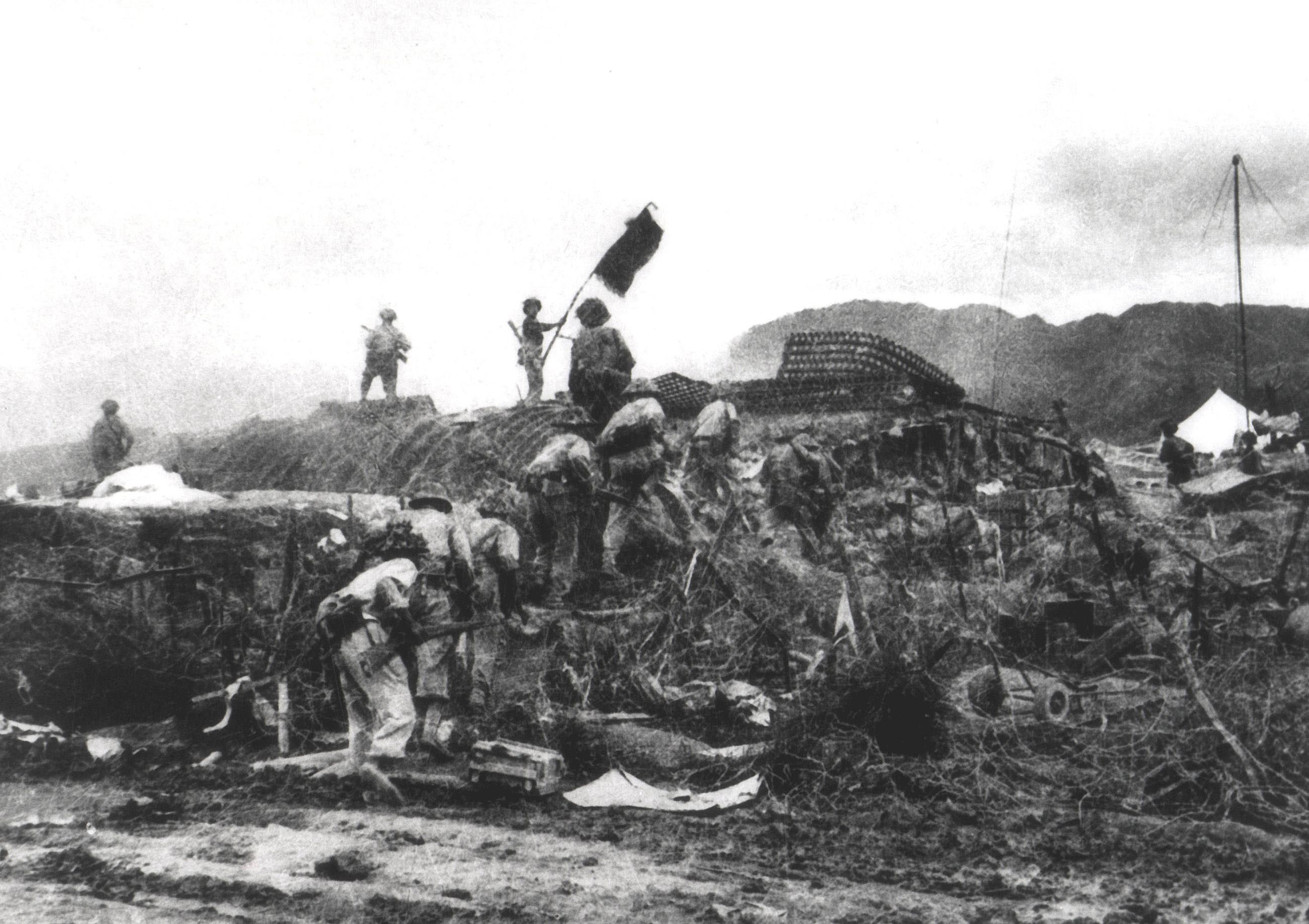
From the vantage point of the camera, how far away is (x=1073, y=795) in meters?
4.26

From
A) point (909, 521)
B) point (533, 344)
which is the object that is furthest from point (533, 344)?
point (909, 521)

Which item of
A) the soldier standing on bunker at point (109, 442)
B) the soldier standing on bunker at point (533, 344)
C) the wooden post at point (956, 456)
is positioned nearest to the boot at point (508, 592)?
the soldier standing on bunker at point (533, 344)

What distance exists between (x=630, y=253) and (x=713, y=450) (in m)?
1.39

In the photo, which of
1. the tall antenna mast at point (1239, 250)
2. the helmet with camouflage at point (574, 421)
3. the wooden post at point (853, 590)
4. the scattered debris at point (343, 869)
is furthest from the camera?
the helmet with camouflage at point (574, 421)

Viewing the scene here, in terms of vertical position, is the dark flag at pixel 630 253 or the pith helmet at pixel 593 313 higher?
the dark flag at pixel 630 253

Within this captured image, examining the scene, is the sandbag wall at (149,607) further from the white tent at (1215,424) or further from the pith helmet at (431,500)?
the white tent at (1215,424)

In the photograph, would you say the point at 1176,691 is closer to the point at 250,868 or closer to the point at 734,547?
the point at 734,547

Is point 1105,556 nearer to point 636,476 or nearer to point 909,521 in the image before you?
point 909,521

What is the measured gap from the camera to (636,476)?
5785 millimetres

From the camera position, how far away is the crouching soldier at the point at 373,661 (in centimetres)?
522

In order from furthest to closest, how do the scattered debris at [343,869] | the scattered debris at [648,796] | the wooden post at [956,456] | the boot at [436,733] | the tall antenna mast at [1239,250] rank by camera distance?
the wooden post at [956,456], the boot at [436,733], the tall antenna mast at [1239,250], the scattered debris at [648,796], the scattered debris at [343,869]

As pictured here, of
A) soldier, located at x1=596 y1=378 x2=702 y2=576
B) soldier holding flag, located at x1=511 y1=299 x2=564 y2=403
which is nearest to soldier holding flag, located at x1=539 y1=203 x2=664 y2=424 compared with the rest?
soldier, located at x1=596 y1=378 x2=702 y2=576

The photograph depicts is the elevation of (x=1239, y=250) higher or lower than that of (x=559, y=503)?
higher

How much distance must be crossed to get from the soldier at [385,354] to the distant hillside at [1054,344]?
2332mm
